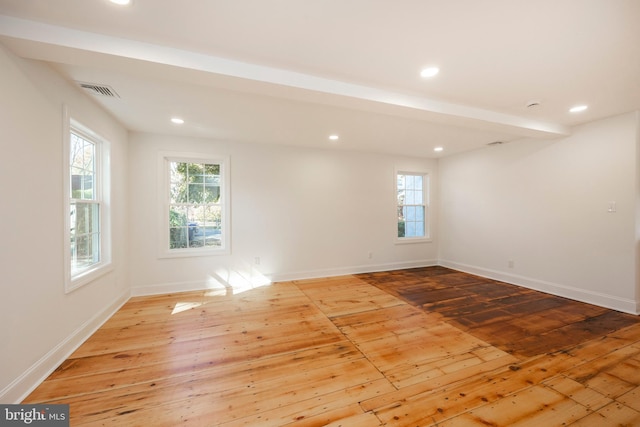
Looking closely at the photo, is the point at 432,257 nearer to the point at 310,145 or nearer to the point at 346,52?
the point at 310,145

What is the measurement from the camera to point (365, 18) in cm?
162

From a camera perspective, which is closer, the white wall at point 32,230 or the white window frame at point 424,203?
the white wall at point 32,230

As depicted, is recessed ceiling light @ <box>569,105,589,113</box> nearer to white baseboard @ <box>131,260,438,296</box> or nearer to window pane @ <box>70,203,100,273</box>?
white baseboard @ <box>131,260,438,296</box>

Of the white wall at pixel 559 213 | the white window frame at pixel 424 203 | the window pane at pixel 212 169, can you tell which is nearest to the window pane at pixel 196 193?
the window pane at pixel 212 169

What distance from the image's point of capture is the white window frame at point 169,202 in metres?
4.01

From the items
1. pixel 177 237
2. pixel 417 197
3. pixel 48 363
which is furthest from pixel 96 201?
pixel 417 197

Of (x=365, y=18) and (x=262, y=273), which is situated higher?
(x=365, y=18)

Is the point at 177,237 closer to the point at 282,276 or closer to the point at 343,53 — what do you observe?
the point at 282,276

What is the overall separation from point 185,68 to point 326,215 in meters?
3.50

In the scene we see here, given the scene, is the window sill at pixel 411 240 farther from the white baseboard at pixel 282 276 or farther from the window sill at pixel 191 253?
the window sill at pixel 191 253

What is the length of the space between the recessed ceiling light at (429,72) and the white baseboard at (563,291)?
3.79 metres

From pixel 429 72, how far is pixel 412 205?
398 cm

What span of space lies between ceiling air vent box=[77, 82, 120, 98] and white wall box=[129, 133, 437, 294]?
144 cm

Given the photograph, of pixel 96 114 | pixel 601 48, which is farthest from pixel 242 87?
pixel 601 48
